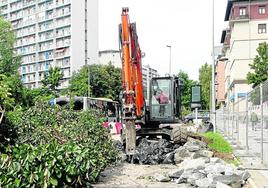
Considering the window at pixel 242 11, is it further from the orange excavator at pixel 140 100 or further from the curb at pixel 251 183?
the curb at pixel 251 183

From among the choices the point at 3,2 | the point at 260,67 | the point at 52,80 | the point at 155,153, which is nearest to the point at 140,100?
the point at 155,153

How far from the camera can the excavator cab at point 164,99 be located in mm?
18781

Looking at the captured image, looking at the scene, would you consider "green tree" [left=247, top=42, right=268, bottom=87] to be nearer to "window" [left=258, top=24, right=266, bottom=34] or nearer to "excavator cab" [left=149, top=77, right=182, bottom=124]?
"window" [left=258, top=24, right=266, bottom=34]

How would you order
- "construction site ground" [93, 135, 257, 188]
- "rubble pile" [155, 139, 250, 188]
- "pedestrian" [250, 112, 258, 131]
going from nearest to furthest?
"rubble pile" [155, 139, 250, 188]
"construction site ground" [93, 135, 257, 188]
"pedestrian" [250, 112, 258, 131]

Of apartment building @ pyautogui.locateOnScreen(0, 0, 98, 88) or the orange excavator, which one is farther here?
apartment building @ pyautogui.locateOnScreen(0, 0, 98, 88)

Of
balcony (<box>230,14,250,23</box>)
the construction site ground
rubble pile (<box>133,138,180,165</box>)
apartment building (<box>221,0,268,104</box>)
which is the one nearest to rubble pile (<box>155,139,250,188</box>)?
the construction site ground

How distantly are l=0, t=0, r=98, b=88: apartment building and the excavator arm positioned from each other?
265 feet

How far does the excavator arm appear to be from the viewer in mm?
15648

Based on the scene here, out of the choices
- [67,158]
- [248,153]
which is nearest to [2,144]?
[67,158]

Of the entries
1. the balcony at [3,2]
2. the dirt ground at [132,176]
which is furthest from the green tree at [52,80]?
the dirt ground at [132,176]

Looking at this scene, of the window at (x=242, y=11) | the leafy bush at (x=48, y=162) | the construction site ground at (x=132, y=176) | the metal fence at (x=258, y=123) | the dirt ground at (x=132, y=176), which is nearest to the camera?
the leafy bush at (x=48, y=162)

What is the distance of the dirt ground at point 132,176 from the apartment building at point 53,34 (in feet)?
274

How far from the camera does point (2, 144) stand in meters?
8.01

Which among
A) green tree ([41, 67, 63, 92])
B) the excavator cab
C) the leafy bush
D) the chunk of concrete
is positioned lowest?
the chunk of concrete
